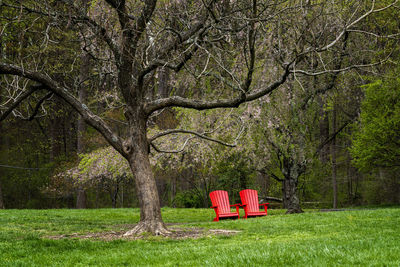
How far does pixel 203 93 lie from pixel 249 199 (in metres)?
4.14

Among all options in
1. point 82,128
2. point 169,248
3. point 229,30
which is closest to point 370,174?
point 82,128

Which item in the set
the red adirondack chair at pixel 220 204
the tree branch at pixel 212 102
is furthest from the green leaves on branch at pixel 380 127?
the tree branch at pixel 212 102

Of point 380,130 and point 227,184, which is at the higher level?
point 380,130

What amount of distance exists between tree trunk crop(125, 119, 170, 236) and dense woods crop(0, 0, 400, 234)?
0.08ft

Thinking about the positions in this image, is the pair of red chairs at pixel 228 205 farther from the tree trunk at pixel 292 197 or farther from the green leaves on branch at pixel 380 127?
the green leaves on branch at pixel 380 127

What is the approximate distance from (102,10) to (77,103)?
2.45m

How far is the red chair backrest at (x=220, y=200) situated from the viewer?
12734 millimetres

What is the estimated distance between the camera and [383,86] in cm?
1864

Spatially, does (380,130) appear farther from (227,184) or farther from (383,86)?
(227,184)

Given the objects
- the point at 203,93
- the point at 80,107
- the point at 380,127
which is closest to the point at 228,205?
the point at 203,93

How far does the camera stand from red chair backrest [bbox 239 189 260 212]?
13727 millimetres

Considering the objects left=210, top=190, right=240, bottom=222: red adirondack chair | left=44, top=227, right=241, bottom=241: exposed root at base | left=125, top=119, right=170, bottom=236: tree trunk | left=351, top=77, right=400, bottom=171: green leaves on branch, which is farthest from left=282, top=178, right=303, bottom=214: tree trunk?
left=125, top=119, right=170, bottom=236: tree trunk

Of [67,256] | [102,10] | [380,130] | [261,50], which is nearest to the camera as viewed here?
[67,256]

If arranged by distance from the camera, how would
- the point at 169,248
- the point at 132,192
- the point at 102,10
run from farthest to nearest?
the point at 132,192, the point at 102,10, the point at 169,248
